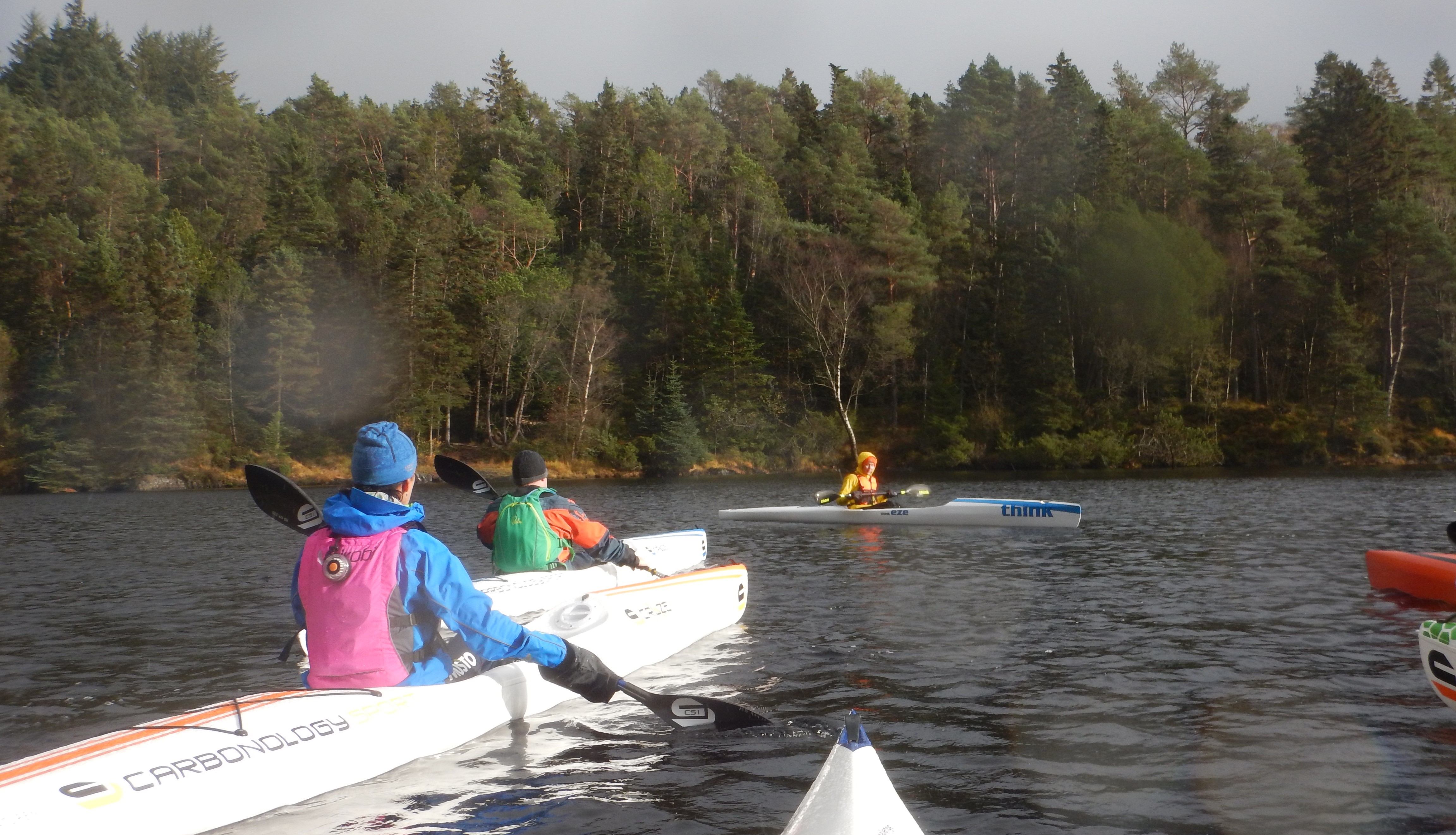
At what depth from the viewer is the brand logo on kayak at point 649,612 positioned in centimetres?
796

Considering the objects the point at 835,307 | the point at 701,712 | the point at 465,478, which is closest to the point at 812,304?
the point at 835,307

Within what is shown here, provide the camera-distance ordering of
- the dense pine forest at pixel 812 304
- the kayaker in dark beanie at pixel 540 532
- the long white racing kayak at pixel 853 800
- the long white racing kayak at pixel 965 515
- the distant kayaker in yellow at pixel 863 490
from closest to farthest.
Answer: the long white racing kayak at pixel 853 800, the kayaker in dark beanie at pixel 540 532, the long white racing kayak at pixel 965 515, the distant kayaker in yellow at pixel 863 490, the dense pine forest at pixel 812 304

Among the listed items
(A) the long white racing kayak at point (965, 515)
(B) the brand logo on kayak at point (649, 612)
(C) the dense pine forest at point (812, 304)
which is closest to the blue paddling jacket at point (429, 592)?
(B) the brand logo on kayak at point (649, 612)

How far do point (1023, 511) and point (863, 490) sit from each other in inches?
115

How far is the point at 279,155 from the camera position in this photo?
5806 cm

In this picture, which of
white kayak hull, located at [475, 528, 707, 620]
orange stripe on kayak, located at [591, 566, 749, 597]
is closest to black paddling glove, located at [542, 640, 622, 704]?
white kayak hull, located at [475, 528, 707, 620]

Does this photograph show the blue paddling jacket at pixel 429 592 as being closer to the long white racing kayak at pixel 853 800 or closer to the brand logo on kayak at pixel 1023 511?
the long white racing kayak at pixel 853 800

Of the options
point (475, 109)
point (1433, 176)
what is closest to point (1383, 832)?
point (1433, 176)

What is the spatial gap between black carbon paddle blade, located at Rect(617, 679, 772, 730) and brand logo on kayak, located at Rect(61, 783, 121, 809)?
2614 millimetres

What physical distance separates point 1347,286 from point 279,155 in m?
51.3

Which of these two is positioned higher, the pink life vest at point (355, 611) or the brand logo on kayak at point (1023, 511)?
the pink life vest at point (355, 611)

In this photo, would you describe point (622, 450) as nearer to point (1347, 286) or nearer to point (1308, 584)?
point (1347, 286)

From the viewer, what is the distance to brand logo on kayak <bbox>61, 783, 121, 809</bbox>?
13.6 feet

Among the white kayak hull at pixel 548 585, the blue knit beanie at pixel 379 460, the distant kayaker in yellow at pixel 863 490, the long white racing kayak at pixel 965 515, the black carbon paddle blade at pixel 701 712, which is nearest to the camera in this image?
the blue knit beanie at pixel 379 460
